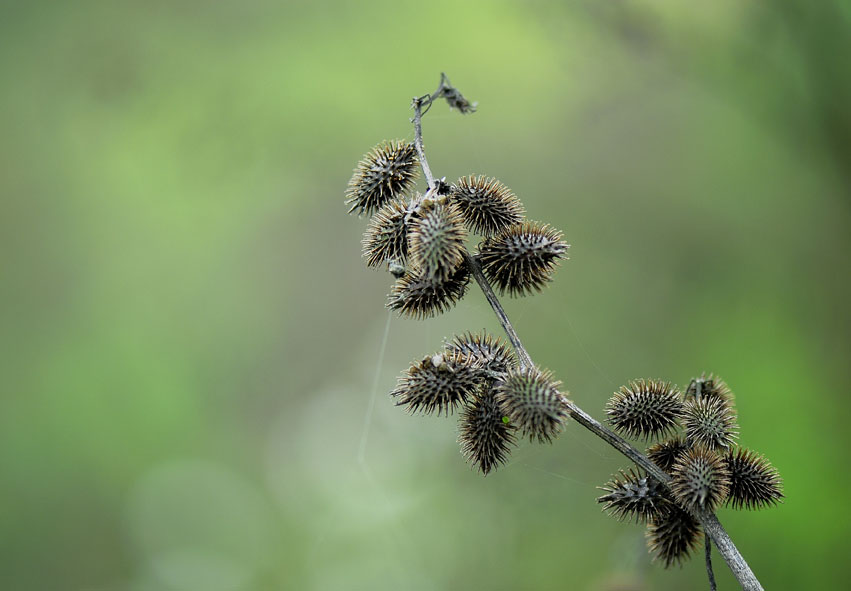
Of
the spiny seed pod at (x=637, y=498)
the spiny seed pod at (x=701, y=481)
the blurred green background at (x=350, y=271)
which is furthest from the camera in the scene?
the blurred green background at (x=350, y=271)

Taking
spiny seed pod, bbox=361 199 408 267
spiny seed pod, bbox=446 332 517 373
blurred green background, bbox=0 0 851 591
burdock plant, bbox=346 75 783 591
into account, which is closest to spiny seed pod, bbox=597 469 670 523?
burdock plant, bbox=346 75 783 591

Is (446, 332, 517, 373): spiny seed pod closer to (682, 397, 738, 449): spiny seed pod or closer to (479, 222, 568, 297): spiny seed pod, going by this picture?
(479, 222, 568, 297): spiny seed pod

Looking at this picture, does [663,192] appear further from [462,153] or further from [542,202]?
[462,153]

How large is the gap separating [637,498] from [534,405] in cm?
26

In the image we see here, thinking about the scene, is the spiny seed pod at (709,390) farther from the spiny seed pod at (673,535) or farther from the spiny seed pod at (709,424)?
the spiny seed pod at (673,535)

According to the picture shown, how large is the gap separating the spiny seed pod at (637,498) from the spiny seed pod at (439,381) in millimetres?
270

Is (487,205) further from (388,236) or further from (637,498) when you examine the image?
(637,498)

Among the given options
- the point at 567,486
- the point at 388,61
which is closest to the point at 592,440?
the point at 567,486

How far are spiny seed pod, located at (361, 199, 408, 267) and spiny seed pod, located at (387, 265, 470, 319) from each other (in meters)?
0.05

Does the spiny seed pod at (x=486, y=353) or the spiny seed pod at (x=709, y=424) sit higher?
the spiny seed pod at (x=486, y=353)

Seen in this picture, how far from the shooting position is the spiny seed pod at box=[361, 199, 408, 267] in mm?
1141

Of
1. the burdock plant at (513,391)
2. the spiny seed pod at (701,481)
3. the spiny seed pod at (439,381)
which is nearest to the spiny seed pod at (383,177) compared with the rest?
the burdock plant at (513,391)

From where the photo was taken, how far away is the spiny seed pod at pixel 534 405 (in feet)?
3.17

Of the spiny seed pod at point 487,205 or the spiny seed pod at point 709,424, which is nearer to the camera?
the spiny seed pod at point 709,424
